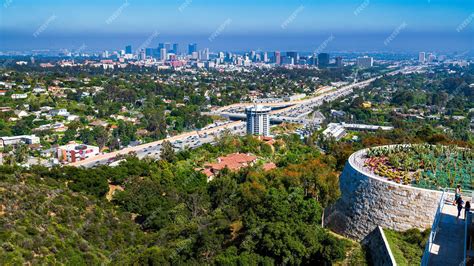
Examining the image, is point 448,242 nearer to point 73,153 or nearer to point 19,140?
point 73,153

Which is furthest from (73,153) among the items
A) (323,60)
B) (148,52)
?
(148,52)

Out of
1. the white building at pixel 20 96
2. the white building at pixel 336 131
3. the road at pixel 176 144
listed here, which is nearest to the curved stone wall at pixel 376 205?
the road at pixel 176 144

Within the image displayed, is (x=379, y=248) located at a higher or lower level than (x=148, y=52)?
lower

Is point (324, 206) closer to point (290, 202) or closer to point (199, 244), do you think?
point (290, 202)

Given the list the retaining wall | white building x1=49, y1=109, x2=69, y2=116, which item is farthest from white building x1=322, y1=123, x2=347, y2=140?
the retaining wall

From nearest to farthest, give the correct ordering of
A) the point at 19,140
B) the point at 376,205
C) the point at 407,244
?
the point at 407,244, the point at 376,205, the point at 19,140

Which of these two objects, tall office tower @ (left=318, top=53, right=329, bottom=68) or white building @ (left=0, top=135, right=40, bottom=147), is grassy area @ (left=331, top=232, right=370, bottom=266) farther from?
tall office tower @ (left=318, top=53, right=329, bottom=68)

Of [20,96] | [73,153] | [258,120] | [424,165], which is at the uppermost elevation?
[424,165]
